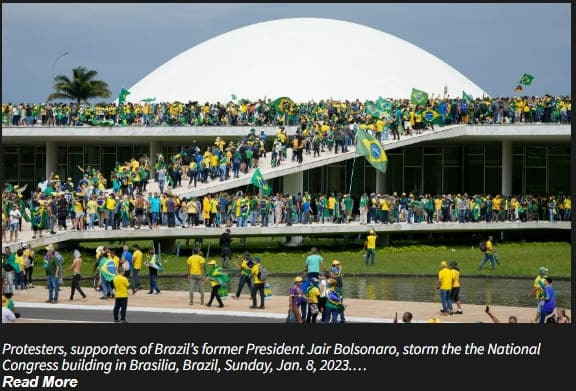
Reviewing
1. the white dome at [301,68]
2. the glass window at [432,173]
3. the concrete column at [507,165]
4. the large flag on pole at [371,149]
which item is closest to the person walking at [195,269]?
the large flag on pole at [371,149]

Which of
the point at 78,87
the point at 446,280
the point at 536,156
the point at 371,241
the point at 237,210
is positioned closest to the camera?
the point at 446,280

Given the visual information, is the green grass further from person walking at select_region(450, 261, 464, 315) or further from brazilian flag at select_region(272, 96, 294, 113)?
person walking at select_region(450, 261, 464, 315)

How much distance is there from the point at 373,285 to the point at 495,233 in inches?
603

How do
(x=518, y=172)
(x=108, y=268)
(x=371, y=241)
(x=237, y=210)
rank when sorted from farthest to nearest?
(x=518, y=172), (x=237, y=210), (x=371, y=241), (x=108, y=268)

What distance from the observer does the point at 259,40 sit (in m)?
61.3

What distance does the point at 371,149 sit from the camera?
36.6 metres

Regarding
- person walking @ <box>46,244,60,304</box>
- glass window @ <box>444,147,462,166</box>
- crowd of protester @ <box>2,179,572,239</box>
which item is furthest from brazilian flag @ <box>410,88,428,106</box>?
person walking @ <box>46,244,60,304</box>

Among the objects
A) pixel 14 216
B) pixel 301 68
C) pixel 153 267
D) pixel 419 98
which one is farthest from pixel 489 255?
pixel 301 68

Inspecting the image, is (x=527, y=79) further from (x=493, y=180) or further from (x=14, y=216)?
(x=14, y=216)

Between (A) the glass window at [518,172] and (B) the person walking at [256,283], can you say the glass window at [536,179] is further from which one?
(B) the person walking at [256,283]

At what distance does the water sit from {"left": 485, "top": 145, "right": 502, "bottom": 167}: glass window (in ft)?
66.3

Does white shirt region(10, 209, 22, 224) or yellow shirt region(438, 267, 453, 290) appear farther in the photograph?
white shirt region(10, 209, 22, 224)

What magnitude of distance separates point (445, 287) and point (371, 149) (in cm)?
1478

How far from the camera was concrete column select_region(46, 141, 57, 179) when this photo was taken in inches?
1940
